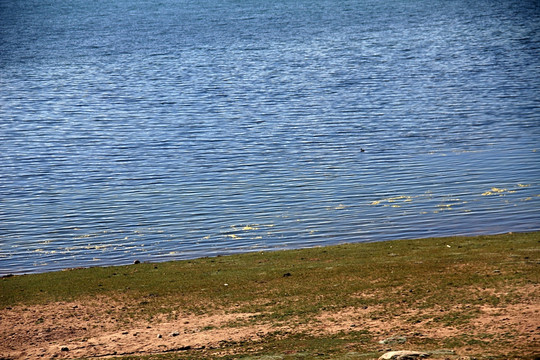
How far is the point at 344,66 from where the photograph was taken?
55906 mm

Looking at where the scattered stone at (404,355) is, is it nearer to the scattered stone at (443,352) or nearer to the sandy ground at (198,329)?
the scattered stone at (443,352)

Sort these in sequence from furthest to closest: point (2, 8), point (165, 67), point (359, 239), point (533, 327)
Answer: point (2, 8) → point (165, 67) → point (359, 239) → point (533, 327)

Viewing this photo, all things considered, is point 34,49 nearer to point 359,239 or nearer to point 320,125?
point 320,125

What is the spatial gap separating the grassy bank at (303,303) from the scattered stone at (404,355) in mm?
412

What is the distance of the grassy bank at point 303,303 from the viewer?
12.3 metres

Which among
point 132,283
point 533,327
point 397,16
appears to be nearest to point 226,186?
point 132,283

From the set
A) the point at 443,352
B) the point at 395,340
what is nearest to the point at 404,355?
the point at 443,352

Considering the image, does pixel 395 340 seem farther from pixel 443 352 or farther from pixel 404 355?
pixel 404 355

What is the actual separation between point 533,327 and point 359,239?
366 inches

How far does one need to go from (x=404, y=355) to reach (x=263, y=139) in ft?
84.8

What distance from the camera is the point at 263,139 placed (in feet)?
118

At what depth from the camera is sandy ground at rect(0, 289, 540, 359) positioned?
12.3m

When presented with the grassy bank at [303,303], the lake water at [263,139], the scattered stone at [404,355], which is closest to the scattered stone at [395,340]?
the grassy bank at [303,303]

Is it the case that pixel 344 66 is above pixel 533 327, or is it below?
below
